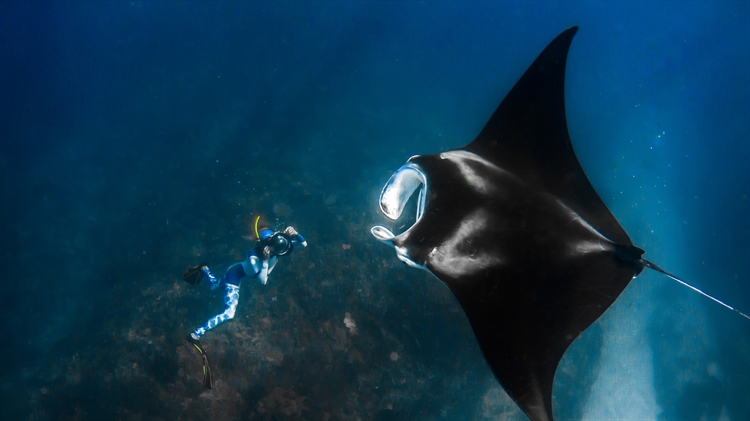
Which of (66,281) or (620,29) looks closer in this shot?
(66,281)

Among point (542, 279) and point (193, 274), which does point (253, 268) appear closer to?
point (193, 274)

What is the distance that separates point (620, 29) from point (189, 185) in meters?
15.3

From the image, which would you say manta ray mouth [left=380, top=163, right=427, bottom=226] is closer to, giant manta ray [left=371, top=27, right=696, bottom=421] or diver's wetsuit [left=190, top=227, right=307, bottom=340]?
giant manta ray [left=371, top=27, right=696, bottom=421]

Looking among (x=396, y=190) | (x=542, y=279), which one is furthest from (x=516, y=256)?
(x=396, y=190)

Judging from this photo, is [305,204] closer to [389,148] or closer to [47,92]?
[389,148]

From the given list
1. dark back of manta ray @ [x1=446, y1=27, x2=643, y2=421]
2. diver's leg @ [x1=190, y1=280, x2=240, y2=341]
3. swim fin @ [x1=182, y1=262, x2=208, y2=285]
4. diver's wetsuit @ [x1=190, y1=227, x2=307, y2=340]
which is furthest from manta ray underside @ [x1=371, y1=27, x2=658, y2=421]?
swim fin @ [x1=182, y1=262, x2=208, y2=285]

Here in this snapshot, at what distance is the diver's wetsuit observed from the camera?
5.54 meters

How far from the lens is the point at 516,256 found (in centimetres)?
277

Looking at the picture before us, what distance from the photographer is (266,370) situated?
631cm

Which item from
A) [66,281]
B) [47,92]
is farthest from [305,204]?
[47,92]

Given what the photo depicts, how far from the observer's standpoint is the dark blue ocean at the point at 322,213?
6363 millimetres

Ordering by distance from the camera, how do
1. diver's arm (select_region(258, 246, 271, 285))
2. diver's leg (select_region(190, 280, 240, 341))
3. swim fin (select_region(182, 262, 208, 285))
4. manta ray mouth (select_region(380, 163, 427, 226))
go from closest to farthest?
manta ray mouth (select_region(380, 163, 427, 226)) < diver's arm (select_region(258, 246, 271, 285)) < diver's leg (select_region(190, 280, 240, 341)) < swim fin (select_region(182, 262, 208, 285))

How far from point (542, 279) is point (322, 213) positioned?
5.24 meters

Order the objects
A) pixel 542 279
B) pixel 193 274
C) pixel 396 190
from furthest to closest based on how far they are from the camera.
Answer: pixel 193 274 < pixel 396 190 < pixel 542 279
